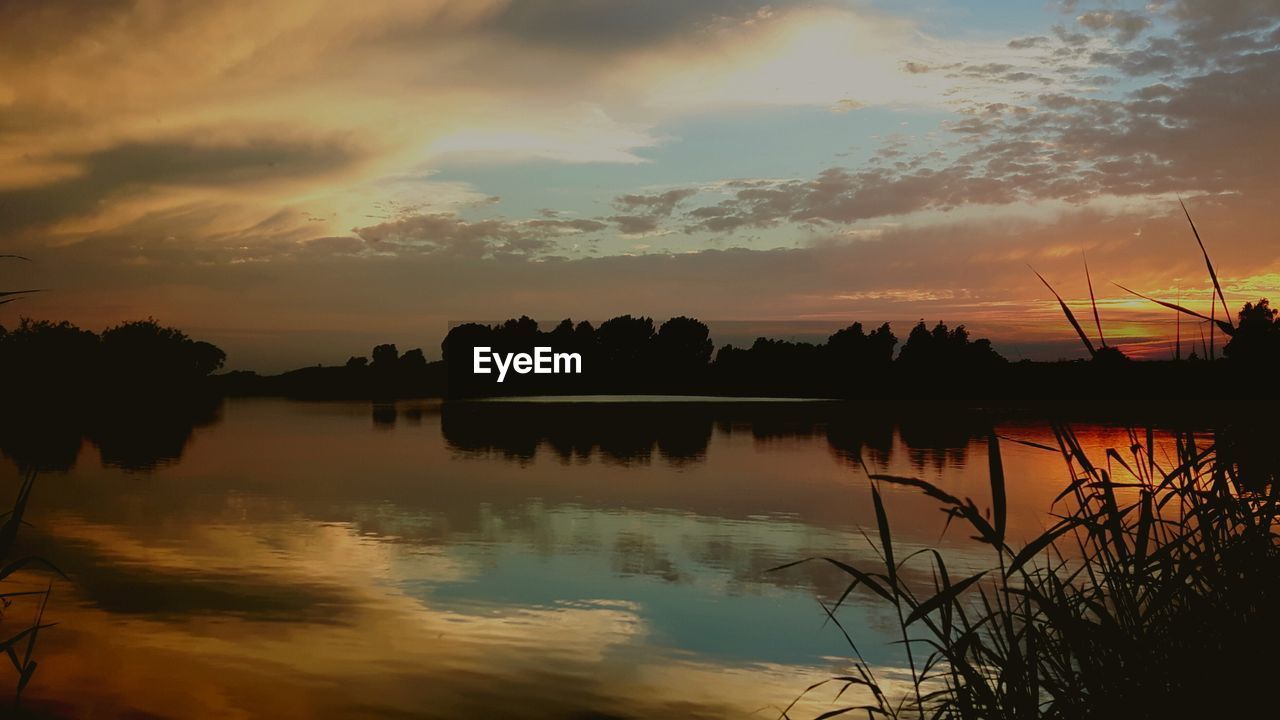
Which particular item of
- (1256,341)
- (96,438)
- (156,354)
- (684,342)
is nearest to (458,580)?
(1256,341)

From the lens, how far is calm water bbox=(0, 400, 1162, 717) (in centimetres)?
959

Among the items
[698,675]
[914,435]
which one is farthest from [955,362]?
[698,675]

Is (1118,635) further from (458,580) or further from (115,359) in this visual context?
(115,359)

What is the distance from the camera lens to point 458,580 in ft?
47.2

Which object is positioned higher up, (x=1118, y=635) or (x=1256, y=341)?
(x=1256, y=341)

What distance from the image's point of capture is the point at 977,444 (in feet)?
135

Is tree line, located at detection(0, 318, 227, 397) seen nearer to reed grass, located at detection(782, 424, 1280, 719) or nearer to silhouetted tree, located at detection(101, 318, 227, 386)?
silhouetted tree, located at detection(101, 318, 227, 386)

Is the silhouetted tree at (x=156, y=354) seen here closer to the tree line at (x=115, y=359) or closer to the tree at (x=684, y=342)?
the tree line at (x=115, y=359)

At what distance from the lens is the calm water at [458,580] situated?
9594 millimetres

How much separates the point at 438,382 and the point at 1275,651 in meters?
145

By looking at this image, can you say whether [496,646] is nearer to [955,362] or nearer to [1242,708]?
[1242,708]

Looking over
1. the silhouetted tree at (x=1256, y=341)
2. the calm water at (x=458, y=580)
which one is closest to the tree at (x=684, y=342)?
the calm water at (x=458, y=580)

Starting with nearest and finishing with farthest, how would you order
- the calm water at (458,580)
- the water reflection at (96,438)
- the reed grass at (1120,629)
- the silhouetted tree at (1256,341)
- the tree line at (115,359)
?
1. the reed grass at (1120,629)
2. the silhouetted tree at (1256,341)
3. the calm water at (458,580)
4. the water reflection at (96,438)
5. the tree line at (115,359)

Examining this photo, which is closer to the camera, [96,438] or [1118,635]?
[1118,635]
